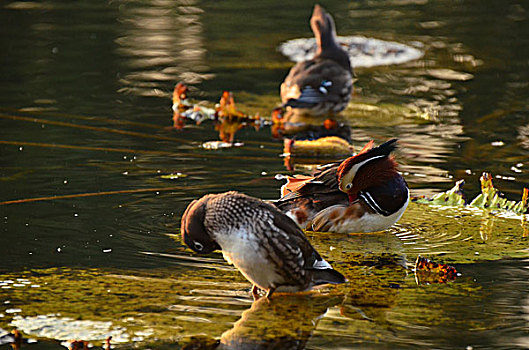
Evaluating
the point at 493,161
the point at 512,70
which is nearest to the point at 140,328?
the point at 493,161

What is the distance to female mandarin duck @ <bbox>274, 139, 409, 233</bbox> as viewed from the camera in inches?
279

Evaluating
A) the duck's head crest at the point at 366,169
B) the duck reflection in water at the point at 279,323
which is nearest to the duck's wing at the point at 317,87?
the duck's head crest at the point at 366,169

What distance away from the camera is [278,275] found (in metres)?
5.67

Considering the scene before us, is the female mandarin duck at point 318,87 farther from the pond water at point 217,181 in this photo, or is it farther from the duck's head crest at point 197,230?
the duck's head crest at point 197,230

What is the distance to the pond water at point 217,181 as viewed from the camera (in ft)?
18.0

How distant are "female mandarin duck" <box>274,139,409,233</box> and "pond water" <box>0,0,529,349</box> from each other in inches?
6.4

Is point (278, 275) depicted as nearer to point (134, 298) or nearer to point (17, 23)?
point (134, 298)

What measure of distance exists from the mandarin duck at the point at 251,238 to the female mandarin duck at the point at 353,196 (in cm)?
146

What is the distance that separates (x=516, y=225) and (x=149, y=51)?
971 centimetres

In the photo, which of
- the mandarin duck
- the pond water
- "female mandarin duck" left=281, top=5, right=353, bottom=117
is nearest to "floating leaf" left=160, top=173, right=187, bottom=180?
the pond water

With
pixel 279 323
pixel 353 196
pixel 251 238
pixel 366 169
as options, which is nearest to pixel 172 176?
pixel 353 196

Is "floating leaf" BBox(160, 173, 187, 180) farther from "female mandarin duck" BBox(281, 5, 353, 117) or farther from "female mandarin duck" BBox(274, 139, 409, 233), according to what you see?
"female mandarin duck" BBox(281, 5, 353, 117)

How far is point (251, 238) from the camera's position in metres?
5.57

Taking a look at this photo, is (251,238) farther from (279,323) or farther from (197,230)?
(279,323)
